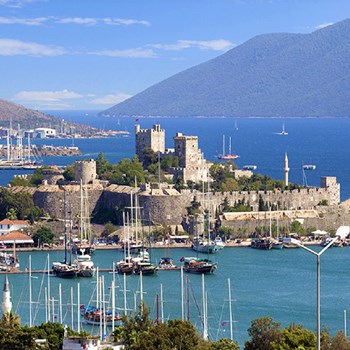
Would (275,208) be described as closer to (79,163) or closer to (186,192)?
(186,192)

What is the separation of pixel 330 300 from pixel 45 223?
1716 cm

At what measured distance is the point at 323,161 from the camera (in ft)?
313

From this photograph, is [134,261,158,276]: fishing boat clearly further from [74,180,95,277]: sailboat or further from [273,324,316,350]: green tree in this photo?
[273,324,316,350]: green tree

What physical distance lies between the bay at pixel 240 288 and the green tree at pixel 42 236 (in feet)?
2.74

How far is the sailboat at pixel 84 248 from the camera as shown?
4062 cm

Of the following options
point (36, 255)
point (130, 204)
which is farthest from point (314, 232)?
point (36, 255)

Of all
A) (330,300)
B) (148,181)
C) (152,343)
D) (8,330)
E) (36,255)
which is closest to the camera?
(152,343)

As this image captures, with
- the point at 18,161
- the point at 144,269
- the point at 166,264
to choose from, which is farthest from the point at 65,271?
the point at 18,161

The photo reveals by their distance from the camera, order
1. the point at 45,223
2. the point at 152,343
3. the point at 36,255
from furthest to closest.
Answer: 1. the point at 45,223
2. the point at 36,255
3. the point at 152,343

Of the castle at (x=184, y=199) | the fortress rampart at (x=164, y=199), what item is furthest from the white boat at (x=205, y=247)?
the fortress rampart at (x=164, y=199)

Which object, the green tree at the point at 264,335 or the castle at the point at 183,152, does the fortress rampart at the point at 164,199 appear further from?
the green tree at the point at 264,335

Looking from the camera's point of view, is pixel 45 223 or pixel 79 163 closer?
pixel 45 223

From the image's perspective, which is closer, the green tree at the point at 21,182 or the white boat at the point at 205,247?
the white boat at the point at 205,247

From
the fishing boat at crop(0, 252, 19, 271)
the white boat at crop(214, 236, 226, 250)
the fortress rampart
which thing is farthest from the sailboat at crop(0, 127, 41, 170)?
the fishing boat at crop(0, 252, 19, 271)
